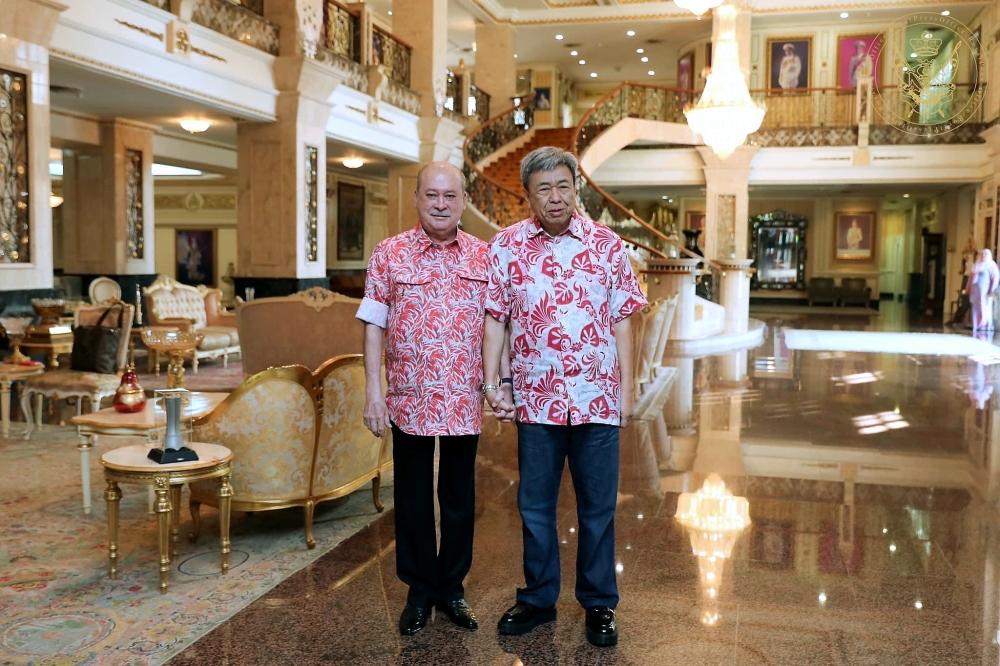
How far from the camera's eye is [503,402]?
2.80 metres

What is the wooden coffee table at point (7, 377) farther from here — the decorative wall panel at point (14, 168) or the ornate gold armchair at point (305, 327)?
the ornate gold armchair at point (305, 327)

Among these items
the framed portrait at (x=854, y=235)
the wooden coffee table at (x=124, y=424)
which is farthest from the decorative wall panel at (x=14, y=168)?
the framed portrait at (x=854, y=235)

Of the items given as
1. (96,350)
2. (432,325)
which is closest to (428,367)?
(432,325)

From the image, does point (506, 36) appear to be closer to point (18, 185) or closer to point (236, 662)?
point (18, 185)

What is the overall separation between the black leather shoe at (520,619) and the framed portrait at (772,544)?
114 cm

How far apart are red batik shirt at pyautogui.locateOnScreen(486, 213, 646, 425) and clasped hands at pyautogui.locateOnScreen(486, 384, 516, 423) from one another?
30 millimetres

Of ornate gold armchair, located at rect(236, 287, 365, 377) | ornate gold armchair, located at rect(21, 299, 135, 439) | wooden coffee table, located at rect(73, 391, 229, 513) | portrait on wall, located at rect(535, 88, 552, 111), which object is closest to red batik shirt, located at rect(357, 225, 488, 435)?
wooden coffee table, located at rect(73, 391, 229, 513)

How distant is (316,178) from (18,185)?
431 cm

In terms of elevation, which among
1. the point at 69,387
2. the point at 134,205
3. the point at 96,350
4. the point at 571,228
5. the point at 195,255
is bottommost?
the point at 69,387

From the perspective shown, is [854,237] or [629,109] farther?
[854,237]

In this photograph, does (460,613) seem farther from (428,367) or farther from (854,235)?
(854,235)

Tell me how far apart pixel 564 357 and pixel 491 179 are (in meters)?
11.8

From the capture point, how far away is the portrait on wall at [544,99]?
23281 mm

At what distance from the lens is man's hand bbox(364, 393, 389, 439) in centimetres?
287
